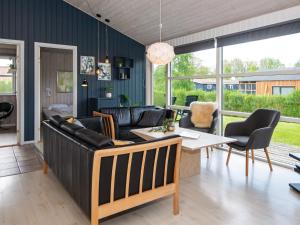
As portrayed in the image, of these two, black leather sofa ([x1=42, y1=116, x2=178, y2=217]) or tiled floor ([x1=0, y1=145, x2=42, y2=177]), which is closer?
black leather sofa ([x1=42, y1=116, x2=178, y2=217])

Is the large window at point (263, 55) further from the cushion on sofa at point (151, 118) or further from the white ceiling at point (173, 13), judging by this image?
Answer: the cushion on sofa at point (151, 118)

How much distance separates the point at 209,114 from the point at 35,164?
3.31 m

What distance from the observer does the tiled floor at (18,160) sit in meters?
3.71

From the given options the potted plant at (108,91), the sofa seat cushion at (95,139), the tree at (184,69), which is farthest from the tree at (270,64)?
the potted plant at (108,91)

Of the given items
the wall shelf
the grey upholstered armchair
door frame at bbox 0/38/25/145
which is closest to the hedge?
the grey upholstered armchair

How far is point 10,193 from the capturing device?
2924mm

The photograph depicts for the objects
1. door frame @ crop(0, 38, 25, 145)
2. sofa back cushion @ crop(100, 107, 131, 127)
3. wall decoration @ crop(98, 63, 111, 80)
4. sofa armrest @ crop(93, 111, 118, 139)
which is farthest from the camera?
wall decoration @ crop(98, 63, 111, 80)

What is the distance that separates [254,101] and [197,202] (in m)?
2.68

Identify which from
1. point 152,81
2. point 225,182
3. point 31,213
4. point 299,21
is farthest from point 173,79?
point 31,213

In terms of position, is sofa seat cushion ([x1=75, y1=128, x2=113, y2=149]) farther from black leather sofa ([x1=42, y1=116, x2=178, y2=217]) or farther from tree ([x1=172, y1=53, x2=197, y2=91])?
tree ([x1=172, y1=53, x2=197, y2=91])

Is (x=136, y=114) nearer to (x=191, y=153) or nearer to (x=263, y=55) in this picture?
(x=191, y=153)

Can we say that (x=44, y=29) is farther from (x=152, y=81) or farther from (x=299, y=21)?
(x=299, y=21)

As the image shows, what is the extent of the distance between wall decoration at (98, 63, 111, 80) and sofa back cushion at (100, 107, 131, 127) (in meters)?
1.84

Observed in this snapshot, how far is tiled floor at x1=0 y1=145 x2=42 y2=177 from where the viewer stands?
3.71 metres
